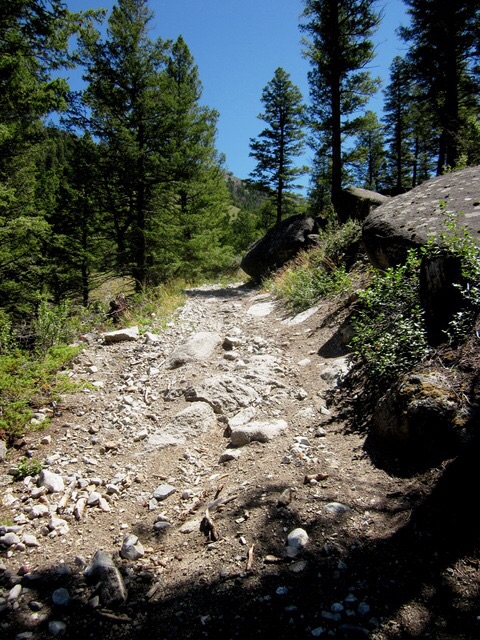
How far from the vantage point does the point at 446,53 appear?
13.4 metres

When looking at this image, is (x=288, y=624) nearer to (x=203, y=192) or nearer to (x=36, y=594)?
(x=36, y=594)

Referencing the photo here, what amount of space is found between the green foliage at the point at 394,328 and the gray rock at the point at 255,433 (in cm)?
116

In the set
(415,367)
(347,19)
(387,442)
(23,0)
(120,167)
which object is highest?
(347,19)

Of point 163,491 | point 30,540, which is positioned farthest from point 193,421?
point 30,540

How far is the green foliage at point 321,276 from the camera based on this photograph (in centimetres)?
757

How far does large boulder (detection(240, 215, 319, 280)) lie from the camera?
41.7 feet

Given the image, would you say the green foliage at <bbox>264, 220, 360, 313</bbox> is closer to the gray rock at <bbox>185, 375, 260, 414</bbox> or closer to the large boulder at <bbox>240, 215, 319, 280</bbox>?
the large boulder at <bbox>240, 215, 319, 280</bbox>

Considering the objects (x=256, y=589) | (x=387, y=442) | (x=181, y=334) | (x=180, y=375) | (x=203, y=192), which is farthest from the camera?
(x=203, y=192)

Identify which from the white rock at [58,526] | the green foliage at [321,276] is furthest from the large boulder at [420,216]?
the white rock at [58,526]

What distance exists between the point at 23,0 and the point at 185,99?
642cm

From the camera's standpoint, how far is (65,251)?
53.7 feet

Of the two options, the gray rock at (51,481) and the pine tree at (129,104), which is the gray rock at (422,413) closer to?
the gray rock at (51,481)

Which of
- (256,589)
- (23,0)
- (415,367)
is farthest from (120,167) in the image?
(256,589)

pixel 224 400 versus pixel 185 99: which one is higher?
pixel 185 99
